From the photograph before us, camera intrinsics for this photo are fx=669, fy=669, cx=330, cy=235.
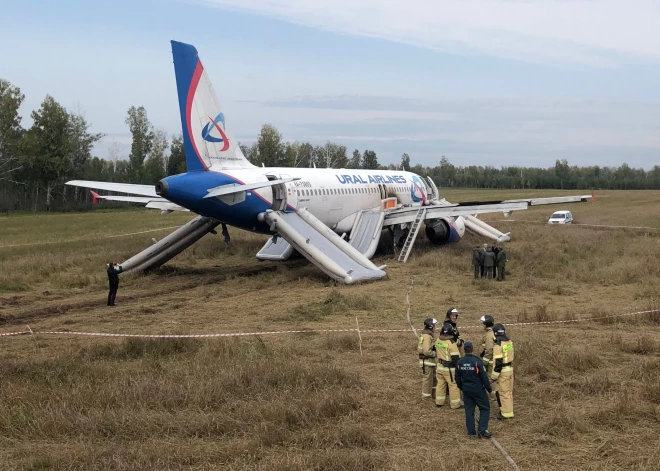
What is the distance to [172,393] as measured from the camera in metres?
10.6

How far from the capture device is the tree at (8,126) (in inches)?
2665

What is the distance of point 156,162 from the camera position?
96875mm

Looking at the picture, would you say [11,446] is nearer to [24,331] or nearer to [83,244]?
[24,331]

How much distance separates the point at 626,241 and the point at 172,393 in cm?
2986

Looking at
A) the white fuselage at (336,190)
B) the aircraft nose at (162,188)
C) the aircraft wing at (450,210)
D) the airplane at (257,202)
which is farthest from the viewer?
the aircraft wing at (450,210)

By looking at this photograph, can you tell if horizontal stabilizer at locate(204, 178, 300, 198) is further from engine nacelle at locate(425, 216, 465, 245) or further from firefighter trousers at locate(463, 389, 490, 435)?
firefighter trousers at locate(463, 389, 490, 435)

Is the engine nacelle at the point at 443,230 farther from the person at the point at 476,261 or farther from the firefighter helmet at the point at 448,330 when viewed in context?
the firefighter helmet at the point at 448,330

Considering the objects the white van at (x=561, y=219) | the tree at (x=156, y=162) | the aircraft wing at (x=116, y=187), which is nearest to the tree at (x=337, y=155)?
the tree at (x=156, y=162)

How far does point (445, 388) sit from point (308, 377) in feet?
7.56

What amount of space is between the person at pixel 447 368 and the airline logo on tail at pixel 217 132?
630 inches

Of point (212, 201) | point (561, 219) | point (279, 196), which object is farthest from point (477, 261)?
point (561, 219)

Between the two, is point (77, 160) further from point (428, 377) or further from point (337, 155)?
point (428, 377)

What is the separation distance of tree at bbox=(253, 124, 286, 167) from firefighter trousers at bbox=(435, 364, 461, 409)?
3252 inches

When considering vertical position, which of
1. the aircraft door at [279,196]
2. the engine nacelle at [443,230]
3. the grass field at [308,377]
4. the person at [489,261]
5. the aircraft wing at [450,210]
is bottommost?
the grass field at [308,377]
